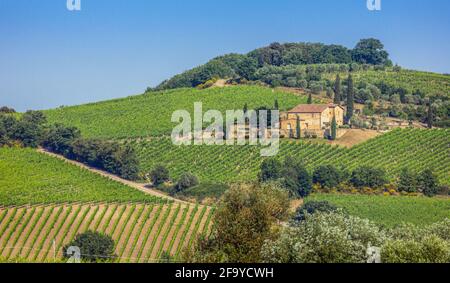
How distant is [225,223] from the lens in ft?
114

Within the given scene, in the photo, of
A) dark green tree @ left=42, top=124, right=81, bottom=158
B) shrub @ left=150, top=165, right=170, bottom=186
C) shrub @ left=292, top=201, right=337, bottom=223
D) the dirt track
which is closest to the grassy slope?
dark green tree @ left=42, top=124, right=81, bottom=158

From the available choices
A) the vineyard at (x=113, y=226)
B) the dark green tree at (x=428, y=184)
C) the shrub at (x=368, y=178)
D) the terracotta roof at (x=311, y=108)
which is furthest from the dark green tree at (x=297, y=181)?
the terracotta roof at (x=311, y=108)

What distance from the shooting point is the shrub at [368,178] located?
60.6 metres

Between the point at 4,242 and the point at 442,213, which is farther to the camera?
the point at 442,213

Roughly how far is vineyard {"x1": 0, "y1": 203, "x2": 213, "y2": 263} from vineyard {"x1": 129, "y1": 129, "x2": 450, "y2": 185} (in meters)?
10.3

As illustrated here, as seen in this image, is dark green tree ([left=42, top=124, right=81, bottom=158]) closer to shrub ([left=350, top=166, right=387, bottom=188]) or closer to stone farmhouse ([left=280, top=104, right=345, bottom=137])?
stone farmhouse ([left=280, top=104, right=345, bottom=137])

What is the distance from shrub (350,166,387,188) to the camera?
60562 millimetres

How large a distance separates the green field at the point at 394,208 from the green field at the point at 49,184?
490 inches

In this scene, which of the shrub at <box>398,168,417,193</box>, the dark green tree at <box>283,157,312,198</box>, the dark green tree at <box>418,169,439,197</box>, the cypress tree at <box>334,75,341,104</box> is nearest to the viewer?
the shrub at <box>398,168,417,193</box>

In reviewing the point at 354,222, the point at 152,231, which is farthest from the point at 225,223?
the point at 152,231

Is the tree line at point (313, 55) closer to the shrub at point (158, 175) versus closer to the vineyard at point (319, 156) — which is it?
the vineyard at point (319, 156)

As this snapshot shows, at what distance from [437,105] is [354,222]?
51.1 meters

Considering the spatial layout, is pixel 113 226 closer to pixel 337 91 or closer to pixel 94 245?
pixel 94 245
